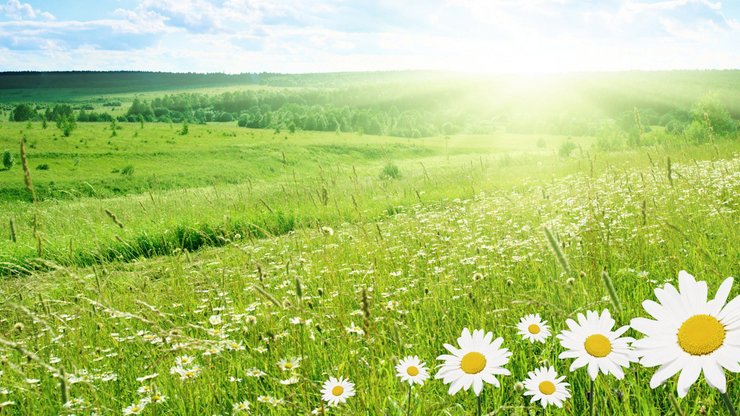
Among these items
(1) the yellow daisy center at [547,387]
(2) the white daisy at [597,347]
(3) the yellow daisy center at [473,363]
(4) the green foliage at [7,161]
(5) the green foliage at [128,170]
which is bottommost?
(5) the green foliage at [128,170]

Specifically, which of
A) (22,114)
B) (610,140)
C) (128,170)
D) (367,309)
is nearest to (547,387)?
(367,309)

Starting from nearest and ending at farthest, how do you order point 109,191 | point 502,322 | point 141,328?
point 502,322 → point 141,328 → point 109,191

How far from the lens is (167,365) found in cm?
341

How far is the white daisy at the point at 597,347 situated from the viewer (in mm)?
1336

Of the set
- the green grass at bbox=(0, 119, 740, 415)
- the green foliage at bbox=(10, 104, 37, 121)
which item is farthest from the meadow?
the green foliage at bbox=(10, 104, 37, 121)

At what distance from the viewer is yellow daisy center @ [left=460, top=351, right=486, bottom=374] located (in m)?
1.46

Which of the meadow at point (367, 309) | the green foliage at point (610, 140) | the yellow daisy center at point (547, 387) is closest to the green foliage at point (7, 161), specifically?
the meadow at point (367, 309)

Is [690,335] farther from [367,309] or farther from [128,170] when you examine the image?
[128,170]

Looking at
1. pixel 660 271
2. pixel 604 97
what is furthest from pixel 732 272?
pixel 604 97

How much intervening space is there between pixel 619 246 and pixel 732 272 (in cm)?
120

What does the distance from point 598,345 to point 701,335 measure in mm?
384

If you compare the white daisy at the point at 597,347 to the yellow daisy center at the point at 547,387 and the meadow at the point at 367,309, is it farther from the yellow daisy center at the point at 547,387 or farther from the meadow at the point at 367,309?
the yellow daisy center at the point at 547,387

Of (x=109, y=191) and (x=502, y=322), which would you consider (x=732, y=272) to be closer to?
(x=502, y=322)

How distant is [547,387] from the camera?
1.66 m
